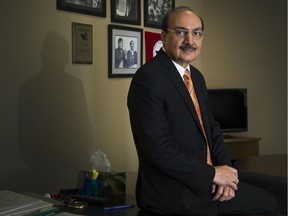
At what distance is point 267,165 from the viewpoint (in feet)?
9.90

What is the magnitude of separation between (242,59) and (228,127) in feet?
2.71

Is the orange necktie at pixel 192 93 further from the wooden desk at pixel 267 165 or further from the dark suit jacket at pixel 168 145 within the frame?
the wooden desk at pixel 267 165

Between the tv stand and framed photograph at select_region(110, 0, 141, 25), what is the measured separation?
1.63 metres

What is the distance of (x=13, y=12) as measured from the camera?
2.64m

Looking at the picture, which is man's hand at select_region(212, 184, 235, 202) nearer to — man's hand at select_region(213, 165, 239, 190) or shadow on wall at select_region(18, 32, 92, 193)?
man's hand at select_region(213, 165, 239, 190)

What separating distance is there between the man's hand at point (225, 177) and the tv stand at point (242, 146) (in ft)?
8.40

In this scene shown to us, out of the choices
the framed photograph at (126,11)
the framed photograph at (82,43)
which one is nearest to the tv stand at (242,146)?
the framed photograph at (126,11)

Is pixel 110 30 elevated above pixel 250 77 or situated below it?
above

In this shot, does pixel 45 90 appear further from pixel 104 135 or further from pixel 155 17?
pixel 155 17

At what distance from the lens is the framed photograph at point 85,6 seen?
2936mm

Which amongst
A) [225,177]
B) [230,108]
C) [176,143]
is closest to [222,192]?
[225,177]

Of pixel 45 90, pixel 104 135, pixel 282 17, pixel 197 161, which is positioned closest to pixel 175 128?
pixel 197 161

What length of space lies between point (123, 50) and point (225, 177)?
198 centimetres

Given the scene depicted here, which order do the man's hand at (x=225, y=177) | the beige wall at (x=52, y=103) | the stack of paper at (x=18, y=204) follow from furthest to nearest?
the beige wall at (x=52, y=103), the man's hand at (x=225, y=177), the stack of paper at (x=18, y=204)
